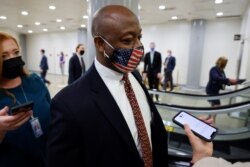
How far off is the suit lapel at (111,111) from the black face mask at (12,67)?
1.93ft

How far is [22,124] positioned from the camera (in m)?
1.30

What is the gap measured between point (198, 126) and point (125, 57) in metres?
0.61

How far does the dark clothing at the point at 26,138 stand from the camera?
53.5 inches

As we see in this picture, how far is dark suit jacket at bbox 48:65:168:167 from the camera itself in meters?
1.00

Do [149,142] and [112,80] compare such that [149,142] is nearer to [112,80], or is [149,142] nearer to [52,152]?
[112,80]

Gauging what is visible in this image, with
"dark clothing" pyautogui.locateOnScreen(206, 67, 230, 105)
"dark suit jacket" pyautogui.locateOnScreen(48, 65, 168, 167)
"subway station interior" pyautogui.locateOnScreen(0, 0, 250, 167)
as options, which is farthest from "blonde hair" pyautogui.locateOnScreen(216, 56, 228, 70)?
"dark suit jacket" pyautogui.locateOnScreen(48, 65, 168, 167)

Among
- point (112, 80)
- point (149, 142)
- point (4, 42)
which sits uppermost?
point (4, 42)

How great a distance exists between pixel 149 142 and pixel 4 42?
3.54 ft

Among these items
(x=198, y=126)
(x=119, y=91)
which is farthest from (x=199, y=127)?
(x=119, y=91)

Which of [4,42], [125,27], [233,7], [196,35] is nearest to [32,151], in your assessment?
[4,42]

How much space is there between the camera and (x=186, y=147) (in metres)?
3.61

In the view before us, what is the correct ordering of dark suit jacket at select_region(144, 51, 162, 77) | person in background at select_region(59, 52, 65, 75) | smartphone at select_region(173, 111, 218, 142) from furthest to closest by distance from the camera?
1. person in background at select_region(59, 52, 65, 75)
2. dark suit jacket at select_region(144, 51, 162, 77)
3. smartphone at select_region(173, 111, 218, 142)

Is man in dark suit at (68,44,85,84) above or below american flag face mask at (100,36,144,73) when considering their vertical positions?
below

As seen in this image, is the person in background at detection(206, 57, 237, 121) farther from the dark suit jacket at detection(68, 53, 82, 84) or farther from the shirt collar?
the shirt collar
